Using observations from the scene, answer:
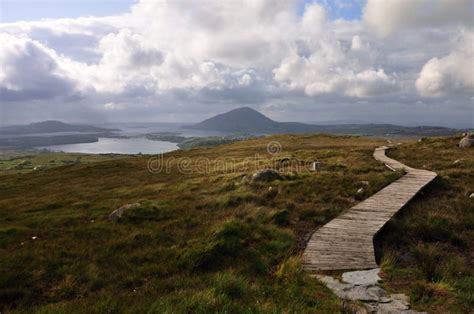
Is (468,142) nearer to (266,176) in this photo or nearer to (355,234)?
(266,176)

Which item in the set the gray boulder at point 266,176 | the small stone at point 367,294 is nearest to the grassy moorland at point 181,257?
the small stone at point 367,294

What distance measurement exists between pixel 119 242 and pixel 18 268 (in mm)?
3174

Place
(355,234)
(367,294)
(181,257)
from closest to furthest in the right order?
(367,294) → (181,257) → (355,234)

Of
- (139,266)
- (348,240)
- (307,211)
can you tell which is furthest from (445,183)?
(139,266)

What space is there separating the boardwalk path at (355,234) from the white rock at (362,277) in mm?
318

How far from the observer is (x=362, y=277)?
792 centimetres

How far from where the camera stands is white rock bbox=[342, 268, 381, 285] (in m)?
7.64

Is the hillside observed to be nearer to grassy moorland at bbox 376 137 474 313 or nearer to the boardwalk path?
grassy moorland at bbox 376 137 474 313

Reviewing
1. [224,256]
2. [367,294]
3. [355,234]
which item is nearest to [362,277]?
[367,294]

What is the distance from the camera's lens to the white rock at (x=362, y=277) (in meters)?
7.64

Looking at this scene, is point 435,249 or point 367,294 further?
point 435,249

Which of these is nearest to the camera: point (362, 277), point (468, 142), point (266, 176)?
point (362, 277)

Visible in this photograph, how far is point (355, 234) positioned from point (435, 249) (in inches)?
95.5

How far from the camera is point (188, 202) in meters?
18.9
